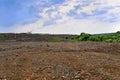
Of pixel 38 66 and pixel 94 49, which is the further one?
pixel 94 49

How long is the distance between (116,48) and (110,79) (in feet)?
38.5

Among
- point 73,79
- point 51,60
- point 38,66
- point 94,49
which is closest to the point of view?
point 73,79

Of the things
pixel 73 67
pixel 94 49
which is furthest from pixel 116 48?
pixel 73 67

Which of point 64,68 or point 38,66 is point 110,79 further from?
point 38,66

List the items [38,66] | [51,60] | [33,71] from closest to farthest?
[33,71], [38,66], [51,60]

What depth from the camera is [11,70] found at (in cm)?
1541

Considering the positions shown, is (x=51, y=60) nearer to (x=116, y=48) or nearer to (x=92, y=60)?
(x=92, y=60)

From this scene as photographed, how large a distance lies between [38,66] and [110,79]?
3.80 m

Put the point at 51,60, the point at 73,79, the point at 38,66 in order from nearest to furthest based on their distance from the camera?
1. the point at 73,79
2. the point at 38,66
3. the point at 51,60

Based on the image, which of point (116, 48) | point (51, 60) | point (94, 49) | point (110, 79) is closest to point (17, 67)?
point (51, 60)

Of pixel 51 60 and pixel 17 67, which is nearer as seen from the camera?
pixel 17 67

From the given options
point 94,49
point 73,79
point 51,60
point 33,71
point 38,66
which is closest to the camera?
point 73,79

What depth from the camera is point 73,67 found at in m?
15.3

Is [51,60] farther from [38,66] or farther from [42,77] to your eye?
[42,77]
